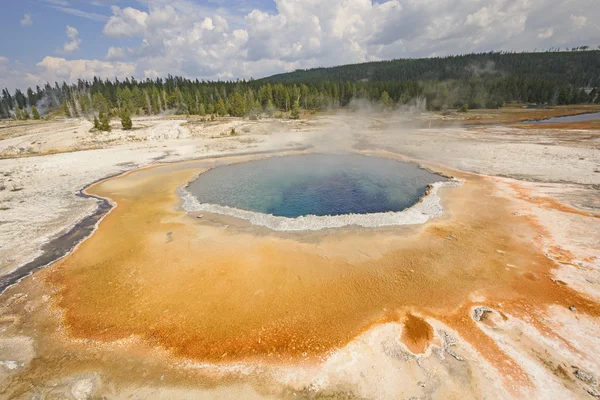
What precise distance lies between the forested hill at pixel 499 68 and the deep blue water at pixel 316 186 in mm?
117960

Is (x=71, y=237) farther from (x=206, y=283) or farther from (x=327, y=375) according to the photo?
(x=327, y=375)

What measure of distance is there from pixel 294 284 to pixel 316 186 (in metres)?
13.4

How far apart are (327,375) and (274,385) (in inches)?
55.1

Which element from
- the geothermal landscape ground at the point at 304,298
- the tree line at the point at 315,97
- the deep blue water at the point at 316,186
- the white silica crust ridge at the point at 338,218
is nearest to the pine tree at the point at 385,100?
the tree line at the point at 315,97

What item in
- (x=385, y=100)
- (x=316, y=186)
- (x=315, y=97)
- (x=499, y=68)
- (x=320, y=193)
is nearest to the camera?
(x=320, y=193)

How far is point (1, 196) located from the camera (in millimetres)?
21094

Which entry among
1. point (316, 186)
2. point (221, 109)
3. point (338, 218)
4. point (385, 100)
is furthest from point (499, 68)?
point (338, 218)

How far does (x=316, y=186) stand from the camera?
23.3 meters

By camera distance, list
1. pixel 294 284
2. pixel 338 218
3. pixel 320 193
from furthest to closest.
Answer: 1. pixel 320 193
2. pixel 338 218
3. pixel 294 284

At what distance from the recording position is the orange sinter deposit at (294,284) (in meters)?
8.52

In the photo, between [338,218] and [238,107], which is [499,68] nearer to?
[238,107]

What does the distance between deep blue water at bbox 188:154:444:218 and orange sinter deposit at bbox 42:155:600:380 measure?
394 cm

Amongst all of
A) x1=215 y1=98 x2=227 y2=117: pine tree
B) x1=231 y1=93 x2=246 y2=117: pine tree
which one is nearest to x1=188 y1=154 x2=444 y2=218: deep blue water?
x1=231 y1=93 x2=246 y2=117: pine tree

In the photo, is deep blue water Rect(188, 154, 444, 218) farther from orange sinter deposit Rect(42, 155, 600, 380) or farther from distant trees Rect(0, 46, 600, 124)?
distant trees Rect(0, 46, 600, 124)
